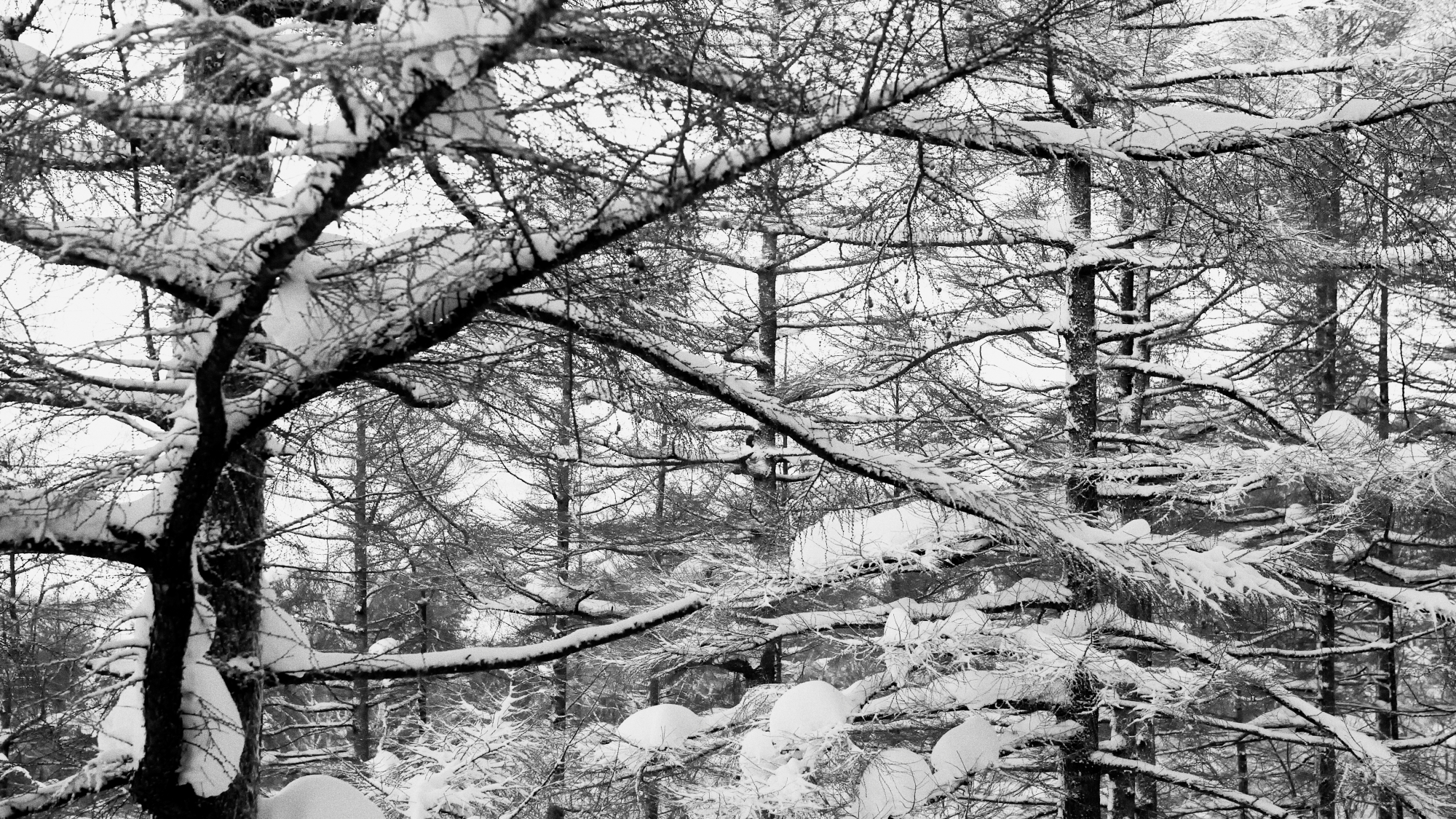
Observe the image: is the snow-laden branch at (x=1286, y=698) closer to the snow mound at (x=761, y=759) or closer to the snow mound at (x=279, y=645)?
the snow mound at (x=761, y=759)

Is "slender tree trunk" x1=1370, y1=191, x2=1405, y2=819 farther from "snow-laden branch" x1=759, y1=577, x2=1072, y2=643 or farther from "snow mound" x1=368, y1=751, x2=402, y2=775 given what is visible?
"snow mound" x1=368, y1=751, x2=402, y2=775

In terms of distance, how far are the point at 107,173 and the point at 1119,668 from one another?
21.6ft

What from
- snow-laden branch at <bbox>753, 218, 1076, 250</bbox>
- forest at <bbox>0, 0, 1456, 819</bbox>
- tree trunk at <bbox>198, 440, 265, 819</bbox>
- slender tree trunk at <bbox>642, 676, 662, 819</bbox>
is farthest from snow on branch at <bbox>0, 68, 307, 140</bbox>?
slender tree trunk at <bbox>642, 676, 662, 819</bbox>

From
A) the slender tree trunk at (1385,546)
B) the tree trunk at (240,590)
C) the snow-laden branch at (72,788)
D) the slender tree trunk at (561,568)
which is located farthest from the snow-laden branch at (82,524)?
the slender tree trunk at (1385,546)

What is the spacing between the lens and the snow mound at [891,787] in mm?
6422

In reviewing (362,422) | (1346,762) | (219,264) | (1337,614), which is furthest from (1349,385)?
(219,264)

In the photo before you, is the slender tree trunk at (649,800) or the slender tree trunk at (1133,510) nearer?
the slender tree trunk at (1133,510)

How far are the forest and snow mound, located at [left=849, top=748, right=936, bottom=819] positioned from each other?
0.04m

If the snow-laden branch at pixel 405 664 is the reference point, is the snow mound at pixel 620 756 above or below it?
below

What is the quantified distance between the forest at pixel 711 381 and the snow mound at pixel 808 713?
0.14 feet

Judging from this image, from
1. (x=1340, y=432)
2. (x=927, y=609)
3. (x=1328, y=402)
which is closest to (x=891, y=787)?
(x=927, y=609)

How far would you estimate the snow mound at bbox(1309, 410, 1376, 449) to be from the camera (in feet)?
24.6

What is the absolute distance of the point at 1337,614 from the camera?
11.6 meters

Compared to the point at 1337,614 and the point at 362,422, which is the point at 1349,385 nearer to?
the point at 1337,614
